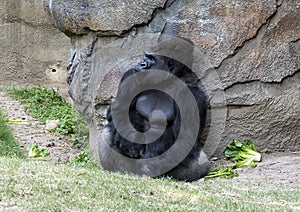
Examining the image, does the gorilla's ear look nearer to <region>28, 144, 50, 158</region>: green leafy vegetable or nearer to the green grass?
the green grass

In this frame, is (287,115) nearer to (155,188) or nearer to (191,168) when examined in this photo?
(191,168)

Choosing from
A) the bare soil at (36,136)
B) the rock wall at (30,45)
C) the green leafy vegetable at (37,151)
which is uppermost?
the rock wall at (30,45)

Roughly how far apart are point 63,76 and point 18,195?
19.2 feet

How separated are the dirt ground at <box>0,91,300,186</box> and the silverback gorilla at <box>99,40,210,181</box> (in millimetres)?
435

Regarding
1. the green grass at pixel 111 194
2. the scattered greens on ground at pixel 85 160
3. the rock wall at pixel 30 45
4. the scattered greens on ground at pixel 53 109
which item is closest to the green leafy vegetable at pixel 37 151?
the scattered greens on ground at pixel 85 160

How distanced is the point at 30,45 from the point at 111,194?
5904 mm

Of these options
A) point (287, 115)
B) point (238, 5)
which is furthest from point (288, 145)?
point (238, 5)

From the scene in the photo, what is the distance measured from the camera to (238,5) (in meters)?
5.16

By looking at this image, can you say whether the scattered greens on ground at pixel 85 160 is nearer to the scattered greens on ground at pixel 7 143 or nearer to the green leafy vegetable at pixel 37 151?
the green leafy vegetable at pixel 37 151

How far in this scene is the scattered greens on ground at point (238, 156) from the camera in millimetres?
4867

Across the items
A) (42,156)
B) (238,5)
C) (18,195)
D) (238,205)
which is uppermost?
(238,5)

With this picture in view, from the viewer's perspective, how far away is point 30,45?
899 cm

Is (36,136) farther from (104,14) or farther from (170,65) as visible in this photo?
(170,65)

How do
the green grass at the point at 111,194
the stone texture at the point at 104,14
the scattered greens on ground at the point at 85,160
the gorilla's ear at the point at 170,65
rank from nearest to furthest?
the green grass at the point at 111,194 < the gorilla's ear at the point at 170,65 < the stone texture at the point at 104,14 < the scattered greens on ground at the point at 85,160
